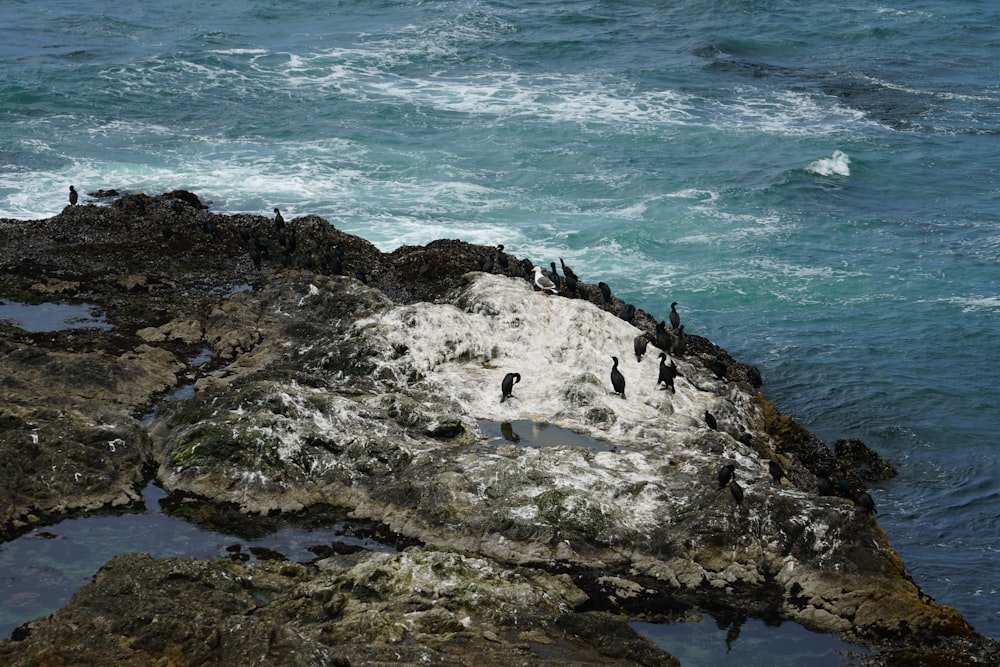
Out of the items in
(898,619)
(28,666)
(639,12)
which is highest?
(639,12)

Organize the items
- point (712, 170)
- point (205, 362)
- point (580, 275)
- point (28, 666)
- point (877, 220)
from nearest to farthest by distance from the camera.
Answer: point (28, 666), point (205, 362), point (580, 275), point (877, 220), point (712, 170)

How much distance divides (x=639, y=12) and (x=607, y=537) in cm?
5259

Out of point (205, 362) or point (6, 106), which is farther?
point (6, 106)

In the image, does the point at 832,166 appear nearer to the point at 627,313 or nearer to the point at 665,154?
the point at 665,154

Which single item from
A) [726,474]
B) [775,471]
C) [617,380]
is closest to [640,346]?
[617,380]

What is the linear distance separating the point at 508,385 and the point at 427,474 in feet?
10.4

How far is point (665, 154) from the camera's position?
42.7 meters

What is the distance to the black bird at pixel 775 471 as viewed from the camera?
18016mm

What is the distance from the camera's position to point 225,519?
1605 centimetres

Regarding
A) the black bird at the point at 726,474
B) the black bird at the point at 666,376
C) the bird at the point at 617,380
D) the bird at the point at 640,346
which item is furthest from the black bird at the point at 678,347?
the black bird at the point at 726,474

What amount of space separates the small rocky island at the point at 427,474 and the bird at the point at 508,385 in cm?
21

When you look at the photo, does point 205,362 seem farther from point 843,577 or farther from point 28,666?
point 843,577

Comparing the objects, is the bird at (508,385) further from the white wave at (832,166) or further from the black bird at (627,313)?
the white wave at (832,166)

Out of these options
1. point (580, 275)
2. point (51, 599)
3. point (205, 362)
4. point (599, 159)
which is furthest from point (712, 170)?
point (51, 599)
